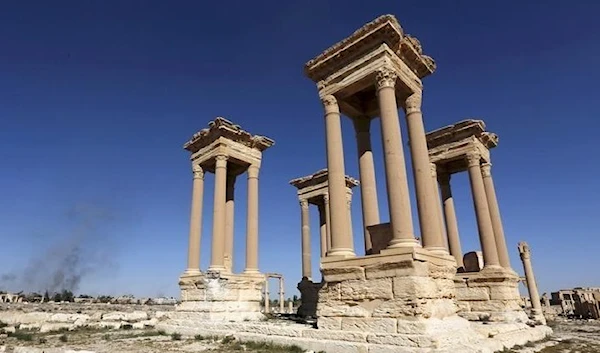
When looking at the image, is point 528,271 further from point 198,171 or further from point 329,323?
point 198,171

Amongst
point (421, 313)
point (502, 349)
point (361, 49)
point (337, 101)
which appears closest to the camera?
point (421, 313)

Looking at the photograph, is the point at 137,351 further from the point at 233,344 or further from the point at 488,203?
the point at 488,203

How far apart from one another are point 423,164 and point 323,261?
5.01m

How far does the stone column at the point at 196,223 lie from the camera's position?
22.5 meters

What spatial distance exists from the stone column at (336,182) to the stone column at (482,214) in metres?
11.1

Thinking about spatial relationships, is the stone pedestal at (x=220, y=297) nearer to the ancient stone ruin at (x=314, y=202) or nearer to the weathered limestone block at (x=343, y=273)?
the ancient stone ruin at (x=314, y=202)

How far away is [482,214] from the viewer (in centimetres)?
2136

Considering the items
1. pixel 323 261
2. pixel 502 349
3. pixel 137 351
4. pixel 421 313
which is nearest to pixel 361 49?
pixel 323 261

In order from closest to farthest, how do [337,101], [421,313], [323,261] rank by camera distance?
[421,313]
[323,261]
[337,101]

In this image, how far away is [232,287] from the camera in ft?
66.6

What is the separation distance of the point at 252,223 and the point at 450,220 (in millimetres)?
12837

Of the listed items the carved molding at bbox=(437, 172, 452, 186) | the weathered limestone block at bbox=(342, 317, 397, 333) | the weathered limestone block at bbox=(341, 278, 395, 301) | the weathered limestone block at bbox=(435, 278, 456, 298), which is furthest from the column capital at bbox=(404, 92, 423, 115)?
the carved molding at bbox=(437, 172, 452, 186)

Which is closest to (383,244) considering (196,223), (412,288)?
(412,288)

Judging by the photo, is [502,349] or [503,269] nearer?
[502,349]
